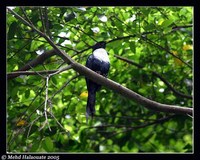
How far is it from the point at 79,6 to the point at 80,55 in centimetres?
72

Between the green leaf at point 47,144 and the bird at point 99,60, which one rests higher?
the bird at point 99,60

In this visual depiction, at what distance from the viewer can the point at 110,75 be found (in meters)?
4.50

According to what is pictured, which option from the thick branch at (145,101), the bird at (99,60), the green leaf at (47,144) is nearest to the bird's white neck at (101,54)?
the bird at (99,60)

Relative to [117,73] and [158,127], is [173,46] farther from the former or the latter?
[158,127]

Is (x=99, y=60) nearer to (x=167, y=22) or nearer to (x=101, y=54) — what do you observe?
(x=101, y=54)

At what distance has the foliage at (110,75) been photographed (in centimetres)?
366

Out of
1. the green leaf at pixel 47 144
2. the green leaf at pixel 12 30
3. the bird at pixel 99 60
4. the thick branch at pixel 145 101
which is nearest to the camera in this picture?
the green leaf at pixel 47 144

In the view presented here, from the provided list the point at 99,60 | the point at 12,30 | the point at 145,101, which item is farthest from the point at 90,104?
the point at 12,30

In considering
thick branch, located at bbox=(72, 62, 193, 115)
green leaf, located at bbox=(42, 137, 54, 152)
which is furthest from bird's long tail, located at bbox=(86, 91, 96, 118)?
green leaf, located at bbox=(42, 137, 54, 152)

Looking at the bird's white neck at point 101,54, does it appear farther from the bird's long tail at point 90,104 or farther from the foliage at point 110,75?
the bird's long tail at point 90,104

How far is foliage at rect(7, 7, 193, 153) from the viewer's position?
3658mm

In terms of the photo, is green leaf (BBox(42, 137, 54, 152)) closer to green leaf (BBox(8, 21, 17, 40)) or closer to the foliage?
the foliage
